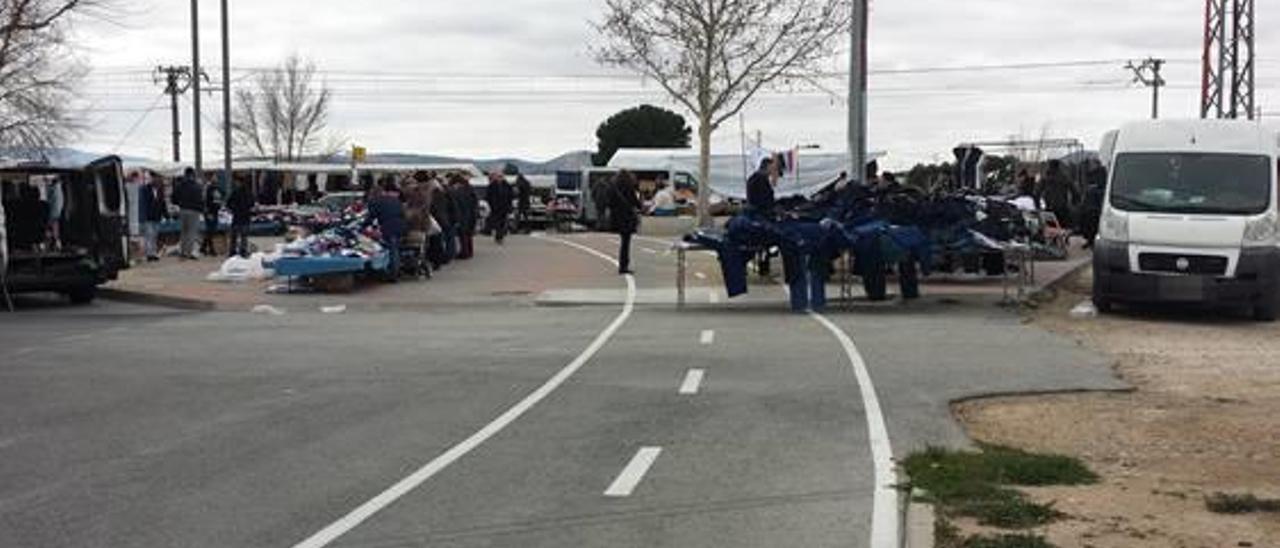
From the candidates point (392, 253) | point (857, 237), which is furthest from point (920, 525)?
point (392, 253)

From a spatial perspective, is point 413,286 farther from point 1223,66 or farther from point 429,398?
point 1223,66

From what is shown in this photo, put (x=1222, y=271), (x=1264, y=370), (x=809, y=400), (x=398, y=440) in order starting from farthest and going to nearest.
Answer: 1. (x=1222, y=271)
2. (x=1264, y=370)
3. (x=809, y=400)
4. (x=398, y=440)

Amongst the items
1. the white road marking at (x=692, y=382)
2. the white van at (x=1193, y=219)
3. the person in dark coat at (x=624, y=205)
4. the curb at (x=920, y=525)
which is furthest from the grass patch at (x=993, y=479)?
the person in dark coat at (x=624, y=205)

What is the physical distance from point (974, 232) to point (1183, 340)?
5.35m

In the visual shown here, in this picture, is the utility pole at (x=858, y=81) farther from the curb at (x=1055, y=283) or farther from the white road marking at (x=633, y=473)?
the white road marking at (x=633, y=473)

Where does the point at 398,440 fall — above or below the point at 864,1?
below

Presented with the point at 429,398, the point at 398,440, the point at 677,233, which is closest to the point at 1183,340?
the point at 429,398

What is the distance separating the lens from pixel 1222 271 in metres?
19.0

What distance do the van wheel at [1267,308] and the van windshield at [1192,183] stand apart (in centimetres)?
112

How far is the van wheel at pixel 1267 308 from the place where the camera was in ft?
62.8

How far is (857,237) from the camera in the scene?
67.0ft

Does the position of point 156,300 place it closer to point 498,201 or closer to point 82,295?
point 82,295

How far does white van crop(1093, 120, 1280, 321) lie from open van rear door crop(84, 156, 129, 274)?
14.6m

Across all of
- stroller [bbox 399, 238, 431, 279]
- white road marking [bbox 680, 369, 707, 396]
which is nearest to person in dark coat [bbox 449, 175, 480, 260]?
stroller [bbox 399, 238, 431, 279]
